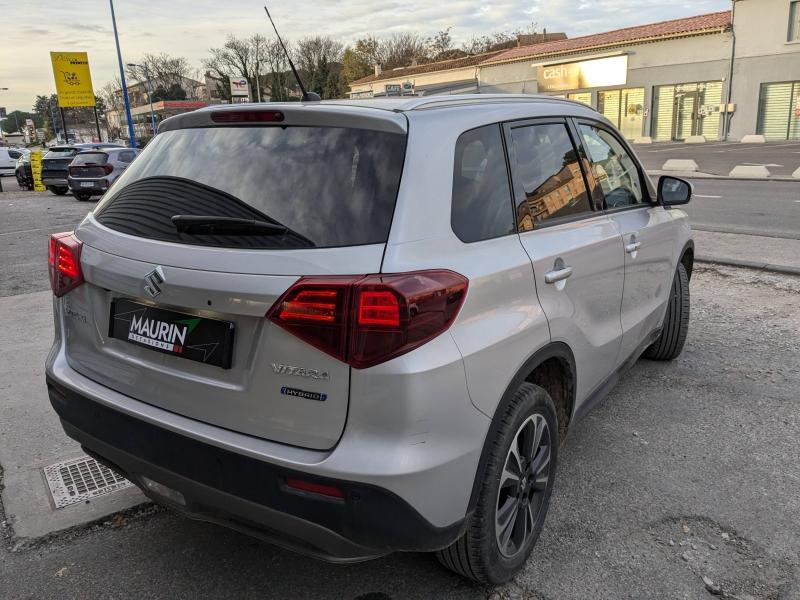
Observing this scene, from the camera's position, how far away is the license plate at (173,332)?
6.63 ft

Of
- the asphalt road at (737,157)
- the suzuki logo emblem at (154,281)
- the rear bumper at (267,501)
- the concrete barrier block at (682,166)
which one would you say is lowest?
the asphalt road at (737,157)

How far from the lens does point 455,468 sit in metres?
1.97

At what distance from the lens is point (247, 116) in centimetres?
233

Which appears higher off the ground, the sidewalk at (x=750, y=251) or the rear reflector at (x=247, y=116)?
the rear reflector at (x=247, y=116)

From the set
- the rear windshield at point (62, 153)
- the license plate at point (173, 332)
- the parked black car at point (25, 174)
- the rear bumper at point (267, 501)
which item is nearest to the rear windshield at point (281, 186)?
the license plate at point (173, 332)

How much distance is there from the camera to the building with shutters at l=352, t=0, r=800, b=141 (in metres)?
32.9

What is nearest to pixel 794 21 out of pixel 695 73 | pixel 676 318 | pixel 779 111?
pixel 779 111

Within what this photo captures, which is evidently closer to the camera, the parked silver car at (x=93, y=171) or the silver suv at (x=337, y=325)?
the silver suv at (x=337, y=325)

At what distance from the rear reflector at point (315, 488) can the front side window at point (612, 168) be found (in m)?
2.12

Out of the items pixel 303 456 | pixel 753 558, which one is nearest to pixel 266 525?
pixel 303 456

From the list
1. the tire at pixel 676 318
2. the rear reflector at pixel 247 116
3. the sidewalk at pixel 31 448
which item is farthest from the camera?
the tire at pixel 676 318

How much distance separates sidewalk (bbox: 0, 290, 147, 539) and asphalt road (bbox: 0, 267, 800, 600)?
0.14 meters

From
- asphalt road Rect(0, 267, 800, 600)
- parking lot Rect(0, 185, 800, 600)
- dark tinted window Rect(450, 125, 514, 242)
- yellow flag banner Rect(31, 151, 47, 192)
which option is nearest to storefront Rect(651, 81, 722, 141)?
yellow flag banner Rect(31, 151, 47, 192)

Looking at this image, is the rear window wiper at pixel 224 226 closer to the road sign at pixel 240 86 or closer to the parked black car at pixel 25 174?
the parked black car at pixel 25 174
